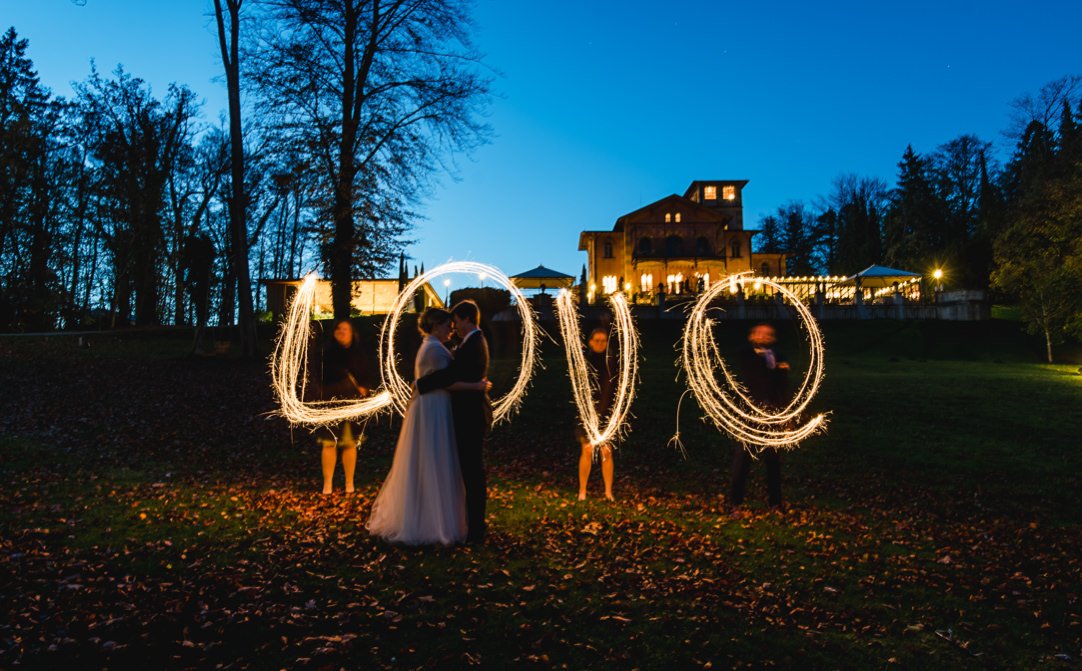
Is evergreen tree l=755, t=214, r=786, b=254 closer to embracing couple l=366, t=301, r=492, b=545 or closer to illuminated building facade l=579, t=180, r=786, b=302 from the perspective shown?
illuminated building facade l=579, t=180, r=786, b=302

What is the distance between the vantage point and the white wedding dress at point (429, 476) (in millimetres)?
7012

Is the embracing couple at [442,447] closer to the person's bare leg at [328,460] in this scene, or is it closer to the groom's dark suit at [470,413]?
the groom's dark suit at [470,413]

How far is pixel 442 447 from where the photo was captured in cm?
707

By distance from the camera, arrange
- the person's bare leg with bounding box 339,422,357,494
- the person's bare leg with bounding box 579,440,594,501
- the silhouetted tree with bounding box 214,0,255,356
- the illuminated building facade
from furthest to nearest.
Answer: the illuminated building facade
the silhouetted tree with bounding box 214,0,255,356
the person's bare leg with bounding box 339,422,357,494
the person's bare leg with bounding box 579,440,594,501

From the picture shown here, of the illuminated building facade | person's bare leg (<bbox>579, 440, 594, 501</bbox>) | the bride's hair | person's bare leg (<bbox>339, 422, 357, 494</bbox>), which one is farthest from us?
the illuminated building facade

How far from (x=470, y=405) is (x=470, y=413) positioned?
3.4 inches

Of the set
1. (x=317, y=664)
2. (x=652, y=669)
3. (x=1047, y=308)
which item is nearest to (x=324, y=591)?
(x=317, y=664)

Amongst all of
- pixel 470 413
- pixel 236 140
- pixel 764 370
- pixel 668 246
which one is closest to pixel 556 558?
pixel 470 413

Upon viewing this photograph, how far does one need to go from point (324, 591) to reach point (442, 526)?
1433mm

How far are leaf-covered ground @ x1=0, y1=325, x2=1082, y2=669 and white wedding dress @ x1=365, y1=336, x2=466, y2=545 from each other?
24 centimetres

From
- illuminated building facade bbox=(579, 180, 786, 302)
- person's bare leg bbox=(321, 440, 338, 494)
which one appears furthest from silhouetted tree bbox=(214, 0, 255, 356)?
illuminated building facade bbox=(579, 180, 786, 302)

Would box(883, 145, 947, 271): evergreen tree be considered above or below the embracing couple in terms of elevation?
above

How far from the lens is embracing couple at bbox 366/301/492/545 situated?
702 centimetres

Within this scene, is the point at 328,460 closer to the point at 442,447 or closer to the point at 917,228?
the point at 442,447
